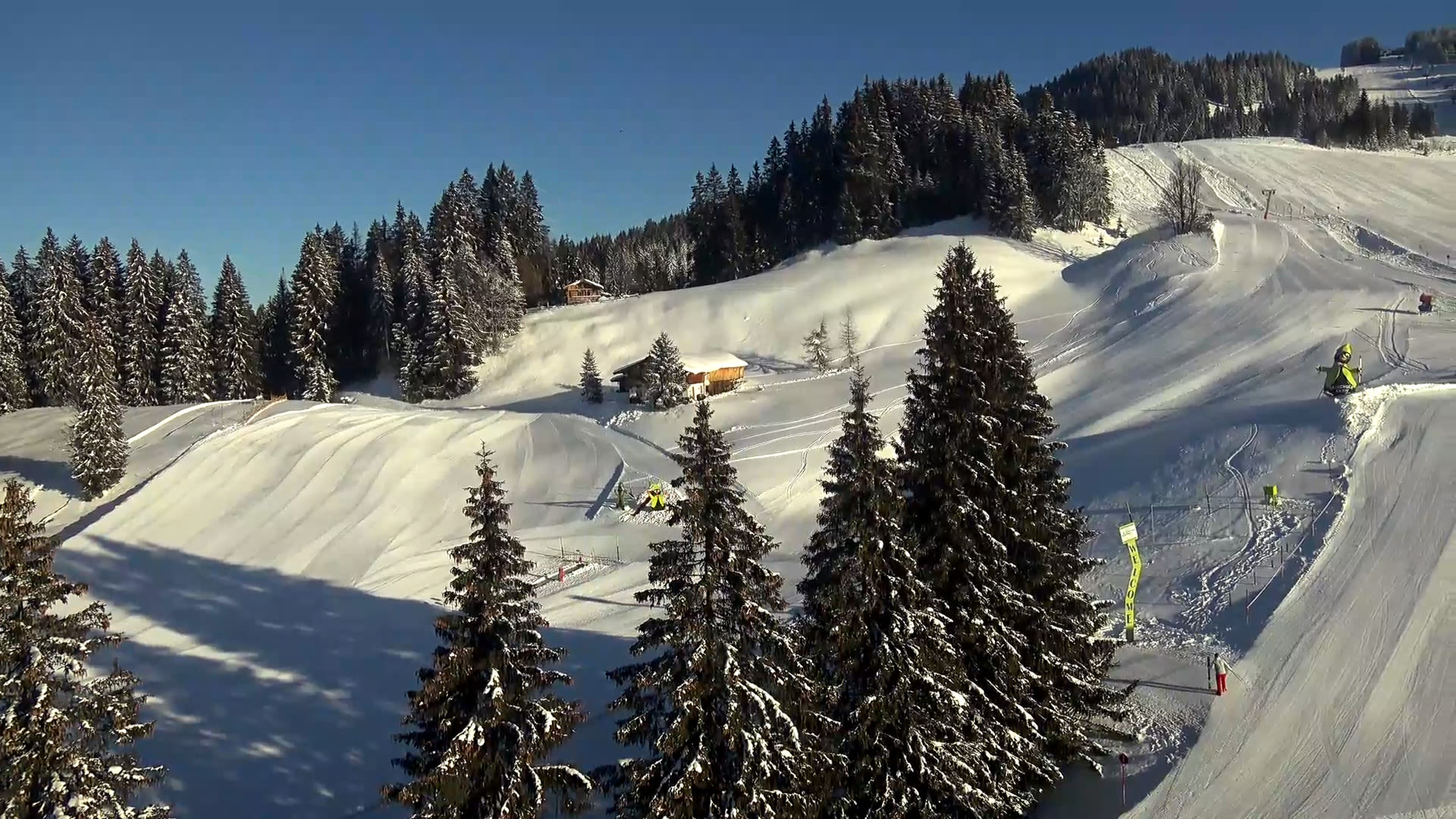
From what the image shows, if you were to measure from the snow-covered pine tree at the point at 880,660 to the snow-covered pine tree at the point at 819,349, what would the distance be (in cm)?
5111

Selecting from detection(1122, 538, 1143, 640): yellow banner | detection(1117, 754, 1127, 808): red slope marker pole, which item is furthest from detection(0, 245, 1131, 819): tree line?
detection(1122, 538, 1143, 640): yellow banner

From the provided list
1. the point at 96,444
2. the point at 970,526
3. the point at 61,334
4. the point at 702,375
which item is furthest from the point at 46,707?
the point at 61,334

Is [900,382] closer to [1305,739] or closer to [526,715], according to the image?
[1305,739]

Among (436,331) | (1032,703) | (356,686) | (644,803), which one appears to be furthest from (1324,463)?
(436,331)

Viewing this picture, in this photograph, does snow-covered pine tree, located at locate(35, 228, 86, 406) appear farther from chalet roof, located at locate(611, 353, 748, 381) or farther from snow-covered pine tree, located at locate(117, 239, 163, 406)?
chalet roof, located at locate(611, 353, 748, 381)

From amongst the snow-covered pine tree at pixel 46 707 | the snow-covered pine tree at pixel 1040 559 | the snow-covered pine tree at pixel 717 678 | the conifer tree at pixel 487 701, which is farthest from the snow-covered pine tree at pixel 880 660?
the snow-covered pine tree at pixel 46 707

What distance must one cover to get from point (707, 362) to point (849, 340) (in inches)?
448

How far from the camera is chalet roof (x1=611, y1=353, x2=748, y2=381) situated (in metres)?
61.6

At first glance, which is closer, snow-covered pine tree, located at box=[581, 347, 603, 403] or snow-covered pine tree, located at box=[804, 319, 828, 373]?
snow-covered pine tree, located at box=[581, 347, 603, 403]

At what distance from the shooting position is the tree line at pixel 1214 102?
13612 centimetres

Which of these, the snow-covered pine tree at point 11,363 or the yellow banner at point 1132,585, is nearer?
the yellow banner at point 1132,585

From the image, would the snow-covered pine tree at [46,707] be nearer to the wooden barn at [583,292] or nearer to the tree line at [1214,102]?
the wooden barn at [583,292]

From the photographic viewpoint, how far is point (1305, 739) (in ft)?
57.6

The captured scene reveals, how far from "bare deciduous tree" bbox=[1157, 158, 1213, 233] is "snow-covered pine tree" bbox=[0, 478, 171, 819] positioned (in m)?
78.2
